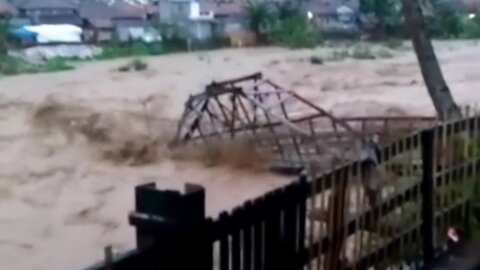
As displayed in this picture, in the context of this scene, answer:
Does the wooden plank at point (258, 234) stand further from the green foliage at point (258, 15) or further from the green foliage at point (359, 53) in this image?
the green foliage at point (258, 15)

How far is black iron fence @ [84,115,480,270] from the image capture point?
2037mm

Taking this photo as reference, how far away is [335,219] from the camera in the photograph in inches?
115

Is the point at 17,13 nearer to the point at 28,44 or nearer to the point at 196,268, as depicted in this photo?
the point at 28,44

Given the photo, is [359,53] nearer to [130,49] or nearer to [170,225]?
[130,49]

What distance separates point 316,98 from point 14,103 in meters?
5.07

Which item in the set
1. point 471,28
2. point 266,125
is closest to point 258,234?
point 266,125

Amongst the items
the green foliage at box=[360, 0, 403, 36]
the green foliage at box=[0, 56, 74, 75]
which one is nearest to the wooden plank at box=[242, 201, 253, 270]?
the green foliage at box=[0, 56, 74, 75]

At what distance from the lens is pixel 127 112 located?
1612cm

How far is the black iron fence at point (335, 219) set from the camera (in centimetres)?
204

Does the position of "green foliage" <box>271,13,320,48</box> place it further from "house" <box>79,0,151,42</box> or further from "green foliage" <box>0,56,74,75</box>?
"green foliage" <box>0,56,74,75</box>

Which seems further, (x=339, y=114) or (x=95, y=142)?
(x=339, y=114)

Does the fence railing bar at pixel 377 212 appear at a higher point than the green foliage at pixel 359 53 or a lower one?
higher

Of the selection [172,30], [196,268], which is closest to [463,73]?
[172,30]

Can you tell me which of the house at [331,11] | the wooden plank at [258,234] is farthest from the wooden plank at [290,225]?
the house at [331,11]
